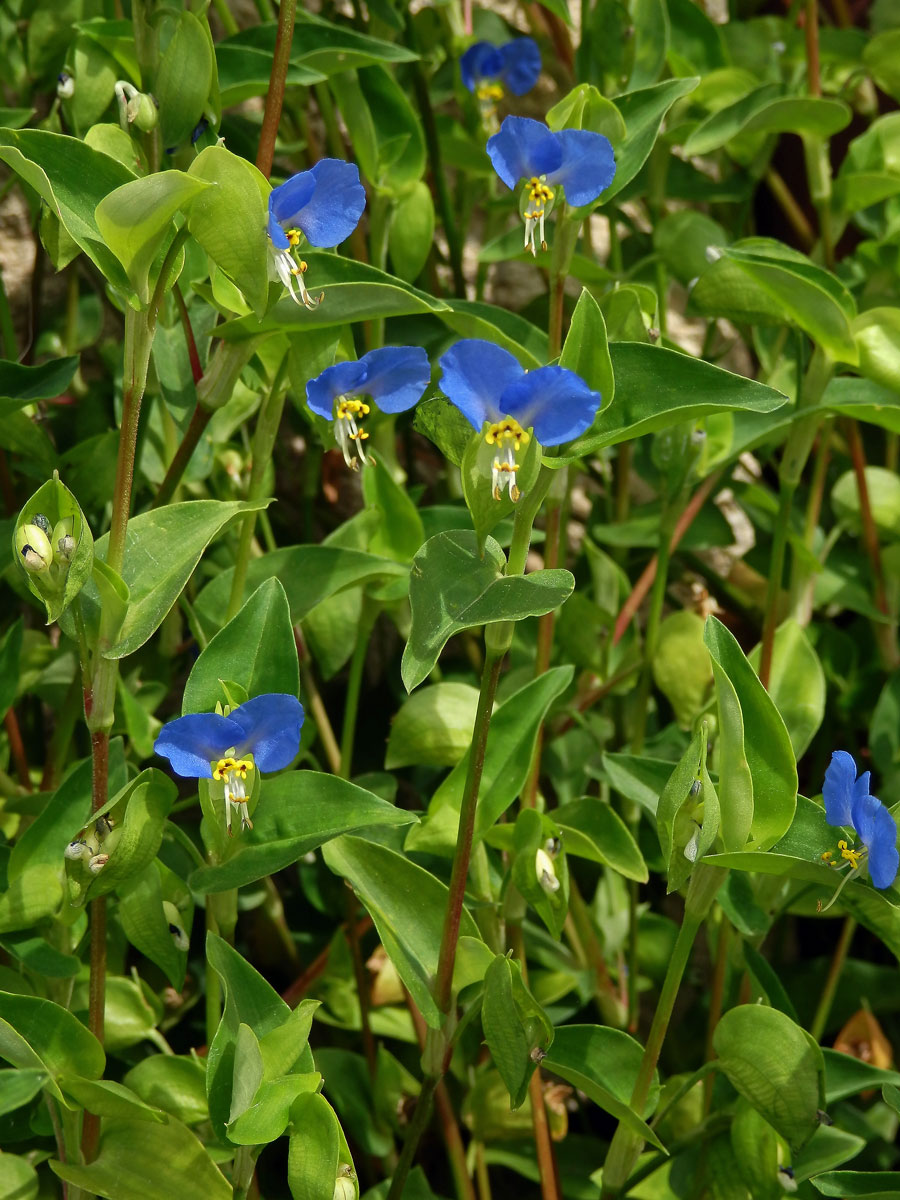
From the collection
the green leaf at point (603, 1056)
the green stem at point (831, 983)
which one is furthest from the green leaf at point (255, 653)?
the green stem at point (831, 983)

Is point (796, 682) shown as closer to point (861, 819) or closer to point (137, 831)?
point (861, 819)

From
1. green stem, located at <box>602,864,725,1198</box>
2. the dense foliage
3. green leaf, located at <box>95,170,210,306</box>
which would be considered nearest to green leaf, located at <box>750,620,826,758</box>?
the dense foliage

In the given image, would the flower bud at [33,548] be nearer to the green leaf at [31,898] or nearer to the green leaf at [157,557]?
the green leaf at [157,557]

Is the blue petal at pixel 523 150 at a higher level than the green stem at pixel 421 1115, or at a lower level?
higher

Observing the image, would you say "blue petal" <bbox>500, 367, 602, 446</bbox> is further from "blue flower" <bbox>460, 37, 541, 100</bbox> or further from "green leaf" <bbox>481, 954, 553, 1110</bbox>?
"blue flower" <bbox>460, 37, 541, 100</bbox>

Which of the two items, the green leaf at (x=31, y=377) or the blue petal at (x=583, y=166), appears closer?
the blue petal at (x=583, y=166)
